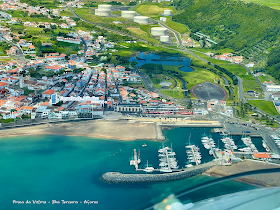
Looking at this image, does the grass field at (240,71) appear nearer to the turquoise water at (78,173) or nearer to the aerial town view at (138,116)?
the aerial town view at (138,116)

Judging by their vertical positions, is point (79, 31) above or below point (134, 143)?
above

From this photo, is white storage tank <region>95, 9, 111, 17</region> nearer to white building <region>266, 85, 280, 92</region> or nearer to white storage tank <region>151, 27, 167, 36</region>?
white storage tank <region>151, 27, 167, 36</region>

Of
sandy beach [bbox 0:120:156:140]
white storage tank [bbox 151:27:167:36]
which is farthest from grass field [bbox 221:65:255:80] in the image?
sandy beach [bbox 0:120:156:140]

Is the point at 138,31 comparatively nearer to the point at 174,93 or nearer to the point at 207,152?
the point at 174,93

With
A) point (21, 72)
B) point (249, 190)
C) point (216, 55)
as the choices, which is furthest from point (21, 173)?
point (216, 55)

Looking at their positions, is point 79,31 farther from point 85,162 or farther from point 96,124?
point 85,162
